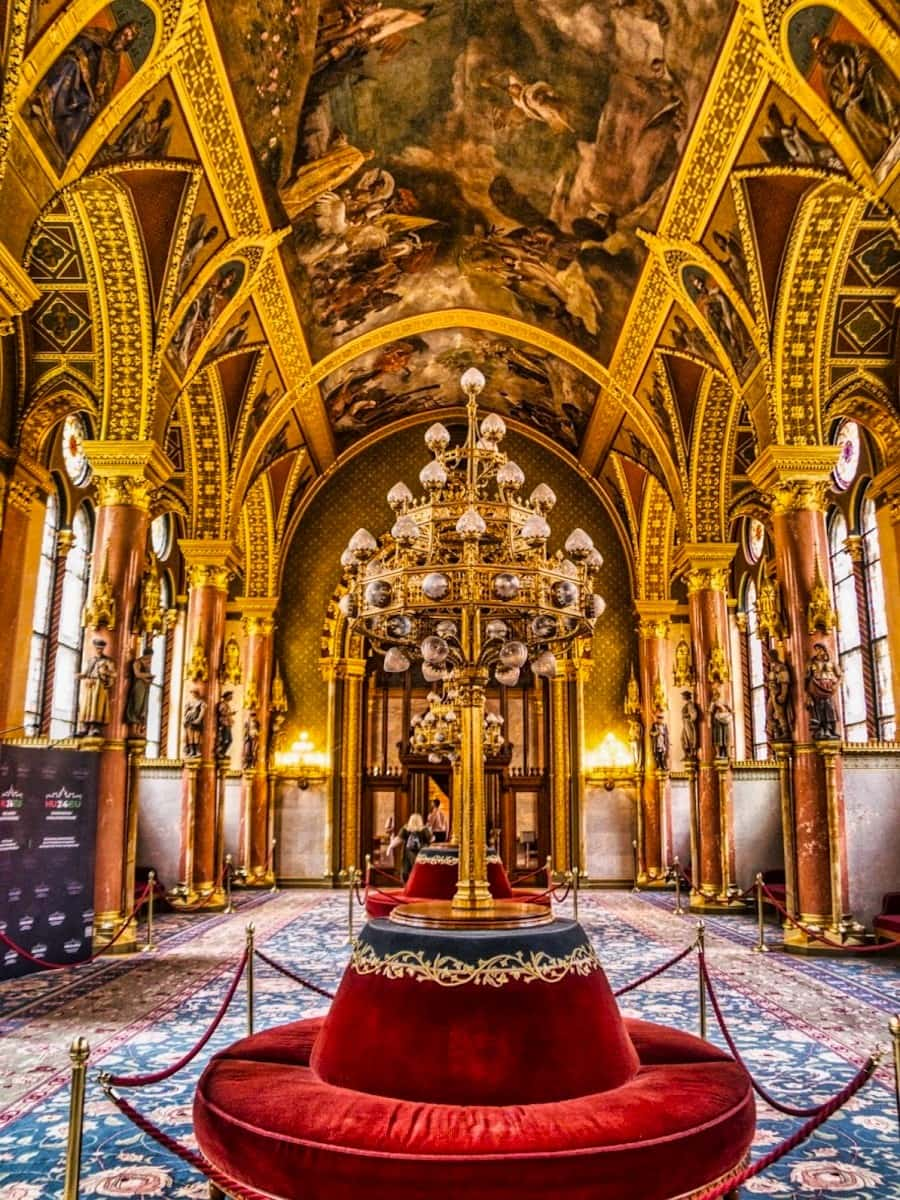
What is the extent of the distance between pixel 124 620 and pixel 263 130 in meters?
6.24

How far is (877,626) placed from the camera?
1616cm

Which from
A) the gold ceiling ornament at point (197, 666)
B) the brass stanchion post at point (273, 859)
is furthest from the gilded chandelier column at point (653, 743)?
the gold ceiling ornament at point (197, 666)

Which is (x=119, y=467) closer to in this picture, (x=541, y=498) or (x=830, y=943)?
(x=541, y=498)

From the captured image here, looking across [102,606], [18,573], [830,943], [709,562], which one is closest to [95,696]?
[102,606]

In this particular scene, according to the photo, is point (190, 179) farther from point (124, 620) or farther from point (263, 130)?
point (124, 620)

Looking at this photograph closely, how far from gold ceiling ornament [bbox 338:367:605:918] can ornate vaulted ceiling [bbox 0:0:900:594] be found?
12.2 ft

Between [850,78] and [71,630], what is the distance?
45.1 ft

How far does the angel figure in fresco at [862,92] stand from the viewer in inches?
342

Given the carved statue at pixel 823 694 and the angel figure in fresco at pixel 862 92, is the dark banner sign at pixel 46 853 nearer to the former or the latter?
the carved statue at pixel 823 694

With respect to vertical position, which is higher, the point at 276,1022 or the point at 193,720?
the point at 193,720

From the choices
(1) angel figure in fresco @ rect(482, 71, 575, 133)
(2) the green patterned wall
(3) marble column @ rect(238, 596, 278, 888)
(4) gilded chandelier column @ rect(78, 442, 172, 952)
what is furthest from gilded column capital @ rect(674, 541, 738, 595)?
(3) marble column @ rect(238, 596, 278, 888)

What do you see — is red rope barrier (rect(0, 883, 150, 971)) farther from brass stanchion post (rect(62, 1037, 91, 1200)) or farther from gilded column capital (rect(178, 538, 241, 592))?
gilded column capital (rect(178, 538, 241, 592))

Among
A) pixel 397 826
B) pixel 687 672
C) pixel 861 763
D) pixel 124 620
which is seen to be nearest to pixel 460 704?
pixel 124 620

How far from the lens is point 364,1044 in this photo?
404 centimetres
